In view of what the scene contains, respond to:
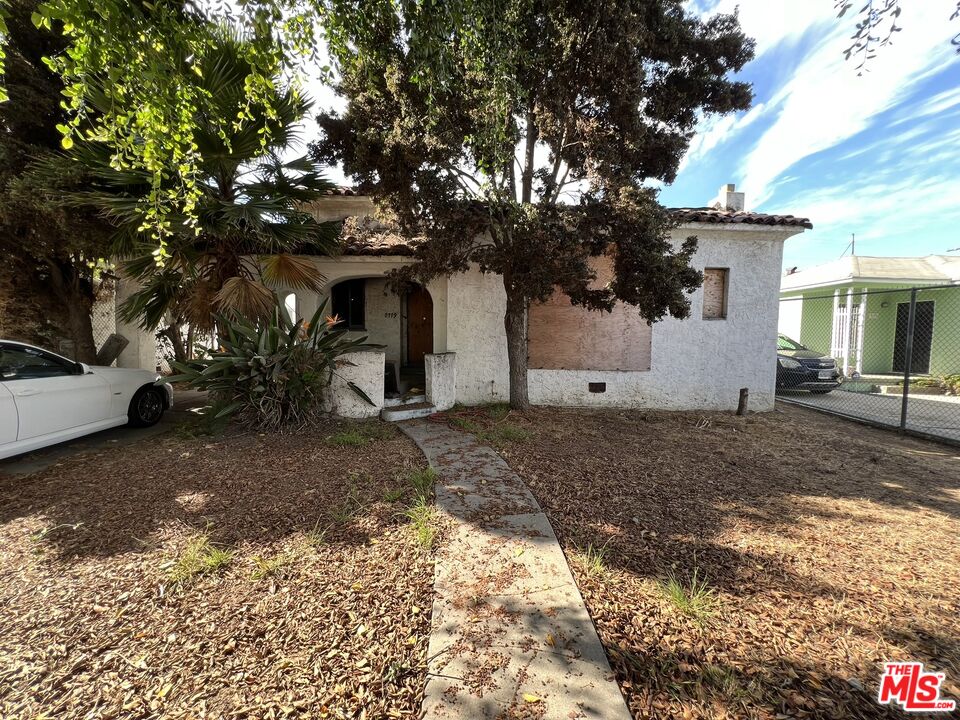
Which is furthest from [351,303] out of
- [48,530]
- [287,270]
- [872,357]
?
[872,357]

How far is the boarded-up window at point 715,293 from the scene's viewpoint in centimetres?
777

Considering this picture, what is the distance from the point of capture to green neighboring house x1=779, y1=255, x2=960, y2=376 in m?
11.4

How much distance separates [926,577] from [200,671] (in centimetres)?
436

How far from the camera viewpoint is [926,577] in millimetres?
2635

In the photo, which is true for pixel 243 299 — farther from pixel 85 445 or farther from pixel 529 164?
pixel 529 164

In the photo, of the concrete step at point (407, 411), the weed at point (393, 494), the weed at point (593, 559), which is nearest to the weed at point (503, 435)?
the concrete step at point (407, 411)

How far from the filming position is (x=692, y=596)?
233cm

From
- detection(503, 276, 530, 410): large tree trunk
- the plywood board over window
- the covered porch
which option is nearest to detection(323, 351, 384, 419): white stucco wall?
the covered porch

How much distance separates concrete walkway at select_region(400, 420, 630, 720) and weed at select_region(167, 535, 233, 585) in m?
1.45

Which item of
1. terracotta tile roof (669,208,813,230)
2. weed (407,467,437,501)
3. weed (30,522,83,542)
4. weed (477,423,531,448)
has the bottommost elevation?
weed (30,522,83,542)

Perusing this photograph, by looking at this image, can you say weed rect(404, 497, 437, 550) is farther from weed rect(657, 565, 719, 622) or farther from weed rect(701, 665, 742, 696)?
weed rect(701, 665, 742, 696)

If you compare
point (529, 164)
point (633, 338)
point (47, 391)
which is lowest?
point (47, 391)

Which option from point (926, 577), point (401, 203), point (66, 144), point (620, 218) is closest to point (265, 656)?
point (66, 144)

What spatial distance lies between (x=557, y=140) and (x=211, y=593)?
6.59m
